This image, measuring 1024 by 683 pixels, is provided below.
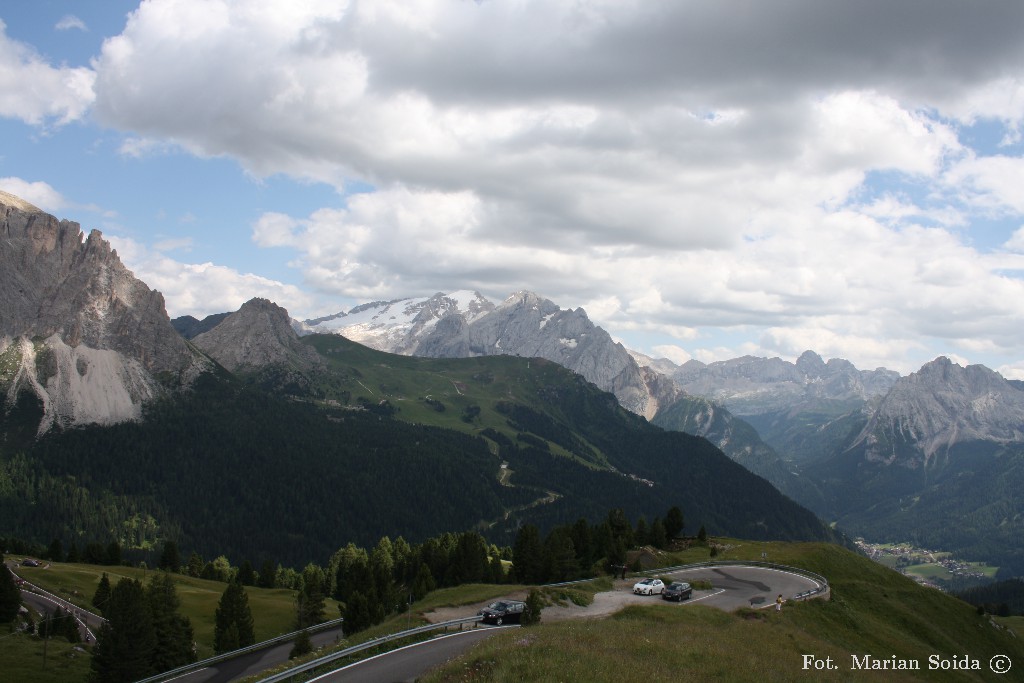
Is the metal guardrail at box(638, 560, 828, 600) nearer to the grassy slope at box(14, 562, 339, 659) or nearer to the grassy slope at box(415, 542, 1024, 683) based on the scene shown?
the grassy slope at box(415, 542, 1024, 683)

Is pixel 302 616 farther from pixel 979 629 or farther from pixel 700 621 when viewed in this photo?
pixel 979 629

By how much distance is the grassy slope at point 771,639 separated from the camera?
1329 inches

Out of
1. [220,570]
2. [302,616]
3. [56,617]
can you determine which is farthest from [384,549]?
[56,617]

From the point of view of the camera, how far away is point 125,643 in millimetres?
67000

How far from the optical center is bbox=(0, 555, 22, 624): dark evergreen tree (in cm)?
8562

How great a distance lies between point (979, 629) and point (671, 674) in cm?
8477

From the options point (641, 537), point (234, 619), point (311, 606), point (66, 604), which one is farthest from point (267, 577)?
point (641, 537)

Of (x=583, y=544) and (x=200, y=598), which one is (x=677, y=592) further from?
(x=200, y=598)

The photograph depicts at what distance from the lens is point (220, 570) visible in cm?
16888

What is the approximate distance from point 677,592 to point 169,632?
56315 millimetres

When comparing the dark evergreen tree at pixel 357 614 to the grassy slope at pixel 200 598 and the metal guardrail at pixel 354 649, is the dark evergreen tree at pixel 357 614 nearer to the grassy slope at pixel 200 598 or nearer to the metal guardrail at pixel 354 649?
the grassy slope at pixel 200 598

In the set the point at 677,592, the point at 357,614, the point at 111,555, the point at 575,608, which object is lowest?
the point at 111,555

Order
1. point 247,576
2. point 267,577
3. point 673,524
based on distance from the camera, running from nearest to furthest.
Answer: point 673,524 → point 247,576 → point 267,577

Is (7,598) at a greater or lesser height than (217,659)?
greater
